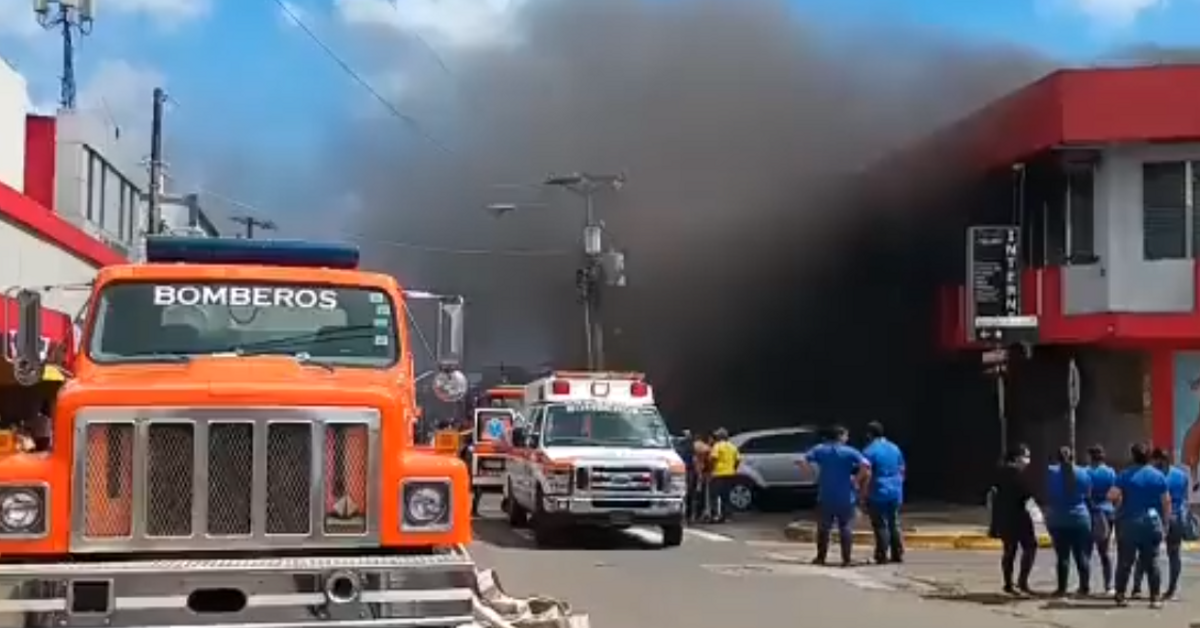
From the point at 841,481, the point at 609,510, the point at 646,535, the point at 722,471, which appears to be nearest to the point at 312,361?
the point at 841,481

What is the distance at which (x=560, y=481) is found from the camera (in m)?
19.9

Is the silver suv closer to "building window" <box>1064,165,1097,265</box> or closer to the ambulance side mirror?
"building window" <box>1064,165,1097,265</box>

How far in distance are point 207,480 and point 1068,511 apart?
954 cm

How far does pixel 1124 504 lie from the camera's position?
1462 centimetres

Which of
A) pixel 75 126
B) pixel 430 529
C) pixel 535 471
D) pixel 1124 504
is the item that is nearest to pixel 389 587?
pixel 430 529

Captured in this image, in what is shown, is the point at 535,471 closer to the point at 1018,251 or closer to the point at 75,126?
the point at 1018,251

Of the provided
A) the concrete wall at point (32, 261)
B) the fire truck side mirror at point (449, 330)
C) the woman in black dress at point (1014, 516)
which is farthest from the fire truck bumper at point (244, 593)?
the concrete wall at point (32, 261)

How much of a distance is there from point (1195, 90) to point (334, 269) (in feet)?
65.1

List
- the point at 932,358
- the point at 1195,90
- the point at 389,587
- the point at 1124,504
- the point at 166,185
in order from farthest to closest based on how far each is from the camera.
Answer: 1. the point at 166,185
2. the point at 932,358
3. the point at 1195,90
4. the point at 1124,504
5. the point at 389,587

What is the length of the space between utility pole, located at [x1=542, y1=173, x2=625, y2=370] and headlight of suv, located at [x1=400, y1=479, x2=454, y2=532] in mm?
29048

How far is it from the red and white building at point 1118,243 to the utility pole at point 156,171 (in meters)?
20.6

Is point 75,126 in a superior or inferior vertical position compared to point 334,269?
superior

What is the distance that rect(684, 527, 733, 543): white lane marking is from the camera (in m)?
22.8

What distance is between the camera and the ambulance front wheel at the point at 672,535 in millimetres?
20669
